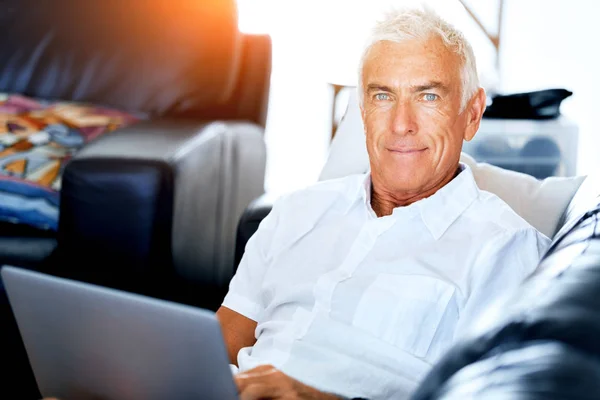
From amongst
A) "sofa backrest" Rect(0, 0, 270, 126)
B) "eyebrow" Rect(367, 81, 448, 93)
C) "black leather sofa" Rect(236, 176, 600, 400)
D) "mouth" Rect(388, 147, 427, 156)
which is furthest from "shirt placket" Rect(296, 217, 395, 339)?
"sofa backrest" Rect(0, 0, 270, 126)

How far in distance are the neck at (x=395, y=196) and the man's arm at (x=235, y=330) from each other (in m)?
0.30

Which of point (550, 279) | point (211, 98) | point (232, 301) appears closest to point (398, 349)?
point (232, 301)

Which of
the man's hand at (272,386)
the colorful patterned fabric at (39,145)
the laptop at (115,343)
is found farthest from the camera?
the colorful patterned fabric at (39,145)

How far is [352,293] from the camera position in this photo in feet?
4.19

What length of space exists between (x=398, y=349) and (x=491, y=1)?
2.84 metres

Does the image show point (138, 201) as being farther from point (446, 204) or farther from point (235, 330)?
point (446, 204)

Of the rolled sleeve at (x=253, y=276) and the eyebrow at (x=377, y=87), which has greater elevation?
the eyebrow at (x=377, y=87)

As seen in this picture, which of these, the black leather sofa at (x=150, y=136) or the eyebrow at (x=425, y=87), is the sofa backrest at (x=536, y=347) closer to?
the eyebrow at (x=425, y=87)

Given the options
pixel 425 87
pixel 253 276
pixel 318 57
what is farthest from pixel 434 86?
pixel 318 57

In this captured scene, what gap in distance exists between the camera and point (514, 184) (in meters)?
1.53

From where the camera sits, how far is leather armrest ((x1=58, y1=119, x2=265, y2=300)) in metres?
1.93

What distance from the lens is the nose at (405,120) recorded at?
137 centimetres

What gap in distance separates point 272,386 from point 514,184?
0.64 metres

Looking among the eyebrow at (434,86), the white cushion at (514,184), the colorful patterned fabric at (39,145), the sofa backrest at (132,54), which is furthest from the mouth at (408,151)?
the sofa backrest at (132,54)
